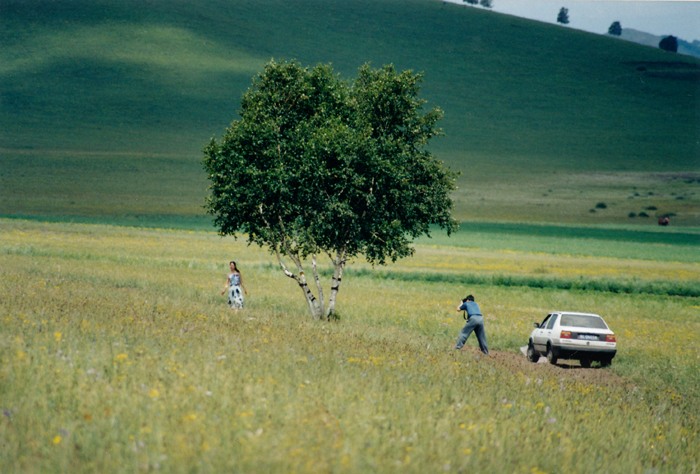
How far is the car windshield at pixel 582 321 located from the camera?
2541 centimetres

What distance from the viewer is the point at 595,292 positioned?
4762 cm

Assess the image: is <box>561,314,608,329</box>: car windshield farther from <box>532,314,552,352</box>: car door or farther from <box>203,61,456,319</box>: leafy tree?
<box>203,61,456,319</box>: leafy tree

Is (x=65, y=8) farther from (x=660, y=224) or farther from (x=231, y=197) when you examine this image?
(x=231, y=197)

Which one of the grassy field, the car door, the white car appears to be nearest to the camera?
the grassy field

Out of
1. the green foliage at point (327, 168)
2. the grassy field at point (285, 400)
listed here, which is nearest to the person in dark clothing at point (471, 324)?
the grassy field at point (285, 400)

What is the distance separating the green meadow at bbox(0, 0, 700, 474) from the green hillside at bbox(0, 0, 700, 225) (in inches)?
30.4

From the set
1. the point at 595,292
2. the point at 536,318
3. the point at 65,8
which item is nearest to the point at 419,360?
the point at 536,318

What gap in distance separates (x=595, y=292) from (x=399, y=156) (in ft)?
74.1

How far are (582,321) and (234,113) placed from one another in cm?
13199

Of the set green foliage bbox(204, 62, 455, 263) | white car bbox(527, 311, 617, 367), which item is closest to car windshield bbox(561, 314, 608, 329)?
white car bbox(527, 311, 617, 367)

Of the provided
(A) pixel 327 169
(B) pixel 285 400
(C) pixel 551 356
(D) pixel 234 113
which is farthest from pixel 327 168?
(D) pixel 234 113

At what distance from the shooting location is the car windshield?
2541 cm

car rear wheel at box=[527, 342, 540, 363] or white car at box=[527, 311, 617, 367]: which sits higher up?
white car at box=[527, 311, 617, 367]

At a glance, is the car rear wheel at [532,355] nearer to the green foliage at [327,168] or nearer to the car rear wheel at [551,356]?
the car rear wheel at [551,356]
